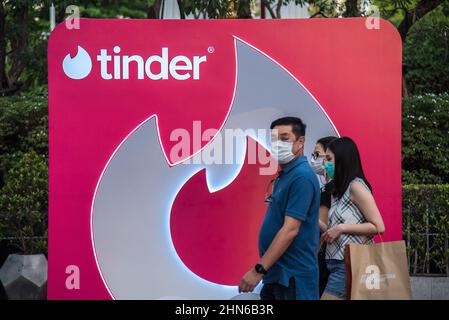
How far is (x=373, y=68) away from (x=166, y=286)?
2.02m

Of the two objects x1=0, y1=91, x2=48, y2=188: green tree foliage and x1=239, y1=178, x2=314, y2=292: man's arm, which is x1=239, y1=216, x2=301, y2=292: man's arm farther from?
x1=0, y1=91, x2=48, y2=188: green tree foliage

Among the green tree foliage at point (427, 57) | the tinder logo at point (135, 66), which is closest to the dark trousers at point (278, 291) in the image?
the tinder logo at point (135, 66)

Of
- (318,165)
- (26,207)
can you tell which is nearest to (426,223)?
(318,165)

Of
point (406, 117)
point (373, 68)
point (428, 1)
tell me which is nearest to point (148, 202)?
point (373, 68)

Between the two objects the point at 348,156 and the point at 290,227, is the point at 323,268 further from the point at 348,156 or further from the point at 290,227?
the point at 348,156

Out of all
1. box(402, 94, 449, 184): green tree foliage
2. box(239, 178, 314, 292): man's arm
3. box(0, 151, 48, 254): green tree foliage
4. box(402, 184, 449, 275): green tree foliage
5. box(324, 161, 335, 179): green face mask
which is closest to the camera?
box(239, 178, 314, 292): man's arm

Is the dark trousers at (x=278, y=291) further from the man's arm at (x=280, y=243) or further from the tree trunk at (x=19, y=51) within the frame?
the tree trunk at (x=19, y=51)

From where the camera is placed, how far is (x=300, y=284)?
18.1 feet

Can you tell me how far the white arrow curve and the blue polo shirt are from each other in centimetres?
23

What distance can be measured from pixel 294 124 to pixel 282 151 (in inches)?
7.9

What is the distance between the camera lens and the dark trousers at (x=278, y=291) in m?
5.54

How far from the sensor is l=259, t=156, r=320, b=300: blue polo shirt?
5500 millimetres

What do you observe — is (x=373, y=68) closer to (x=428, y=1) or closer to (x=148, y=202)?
(x=148, y=202)

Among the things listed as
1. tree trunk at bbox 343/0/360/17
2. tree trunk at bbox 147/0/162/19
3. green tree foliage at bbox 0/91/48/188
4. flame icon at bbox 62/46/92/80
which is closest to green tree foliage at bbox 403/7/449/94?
tree trunk at bbox 343/0/360/17
